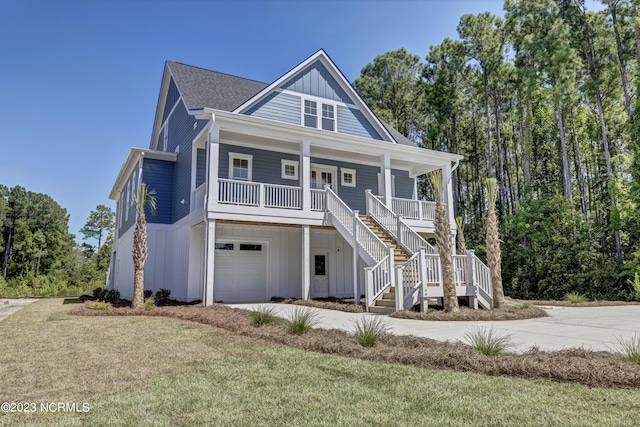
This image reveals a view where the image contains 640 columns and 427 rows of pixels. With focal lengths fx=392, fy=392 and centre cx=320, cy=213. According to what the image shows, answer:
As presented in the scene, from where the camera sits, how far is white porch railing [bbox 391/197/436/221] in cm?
1539

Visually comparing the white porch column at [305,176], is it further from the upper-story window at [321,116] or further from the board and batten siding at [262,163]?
the upper-story window at [321,116]

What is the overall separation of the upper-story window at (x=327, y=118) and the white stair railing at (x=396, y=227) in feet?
11.9

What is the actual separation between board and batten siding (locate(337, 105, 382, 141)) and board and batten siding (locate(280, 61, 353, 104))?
1.57 feet

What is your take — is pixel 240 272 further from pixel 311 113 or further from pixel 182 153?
pixel 311 113

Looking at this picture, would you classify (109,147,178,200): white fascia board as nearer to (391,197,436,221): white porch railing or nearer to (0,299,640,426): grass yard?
(391,197,436,221): white porch railing

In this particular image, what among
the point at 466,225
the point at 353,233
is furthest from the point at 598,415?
the point at 466,225

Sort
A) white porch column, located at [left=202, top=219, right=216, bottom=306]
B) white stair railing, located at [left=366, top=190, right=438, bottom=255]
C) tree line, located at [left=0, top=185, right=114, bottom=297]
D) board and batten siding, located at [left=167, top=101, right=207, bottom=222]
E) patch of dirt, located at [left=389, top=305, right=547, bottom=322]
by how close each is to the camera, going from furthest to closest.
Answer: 1. tree line, located at [left=0, top=185, right=114, bottom=297]
2. board and batten siding, located at [left=167, top=101, right=207, bottom=222]
3. white stair railing, located at [left=366, top=190, right=438, bottom=255]
4. white porch column, located at [left=202, top=219, right=216, bottom=306]
5. patch of dirt, located at [left=389, top=305, right=547, bottom=322]

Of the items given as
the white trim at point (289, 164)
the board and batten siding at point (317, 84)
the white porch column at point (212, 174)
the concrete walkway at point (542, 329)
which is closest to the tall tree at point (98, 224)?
the white trim at point (289, 164)

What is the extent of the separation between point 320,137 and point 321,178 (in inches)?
117

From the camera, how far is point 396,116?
103ft

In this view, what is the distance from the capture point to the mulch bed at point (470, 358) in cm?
392

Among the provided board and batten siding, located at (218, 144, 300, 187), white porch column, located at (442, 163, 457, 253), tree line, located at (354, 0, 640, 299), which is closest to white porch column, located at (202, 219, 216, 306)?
board and batten siding, located at (218, 144, 300, 187)

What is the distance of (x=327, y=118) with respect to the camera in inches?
658

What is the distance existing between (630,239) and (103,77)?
78.0 ft
